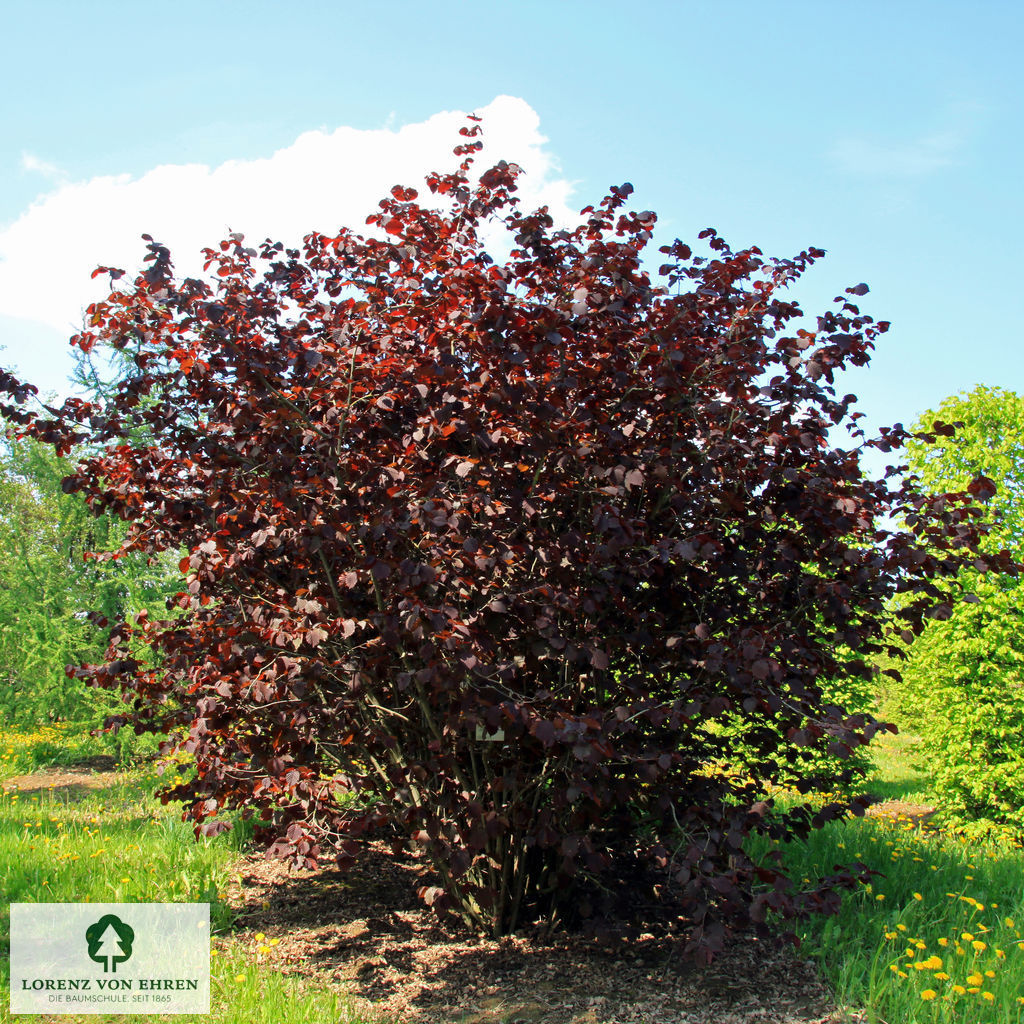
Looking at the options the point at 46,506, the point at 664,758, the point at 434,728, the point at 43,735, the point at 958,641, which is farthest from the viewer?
the point at 46,506

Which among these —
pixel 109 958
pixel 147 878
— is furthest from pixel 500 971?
pixel 147 878

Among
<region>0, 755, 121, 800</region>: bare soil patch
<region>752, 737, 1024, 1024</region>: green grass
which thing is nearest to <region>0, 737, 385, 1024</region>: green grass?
<region>0, 755, 121, 800</region>: bare soil patch

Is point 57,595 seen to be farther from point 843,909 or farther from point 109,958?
point 843,909

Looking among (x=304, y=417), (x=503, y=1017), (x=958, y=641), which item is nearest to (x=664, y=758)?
(x=503, y=1017)

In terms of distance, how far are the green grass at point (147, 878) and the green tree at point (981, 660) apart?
635 cm

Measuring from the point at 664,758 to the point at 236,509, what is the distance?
185cm

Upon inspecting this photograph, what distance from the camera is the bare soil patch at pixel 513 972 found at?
10.6 feet

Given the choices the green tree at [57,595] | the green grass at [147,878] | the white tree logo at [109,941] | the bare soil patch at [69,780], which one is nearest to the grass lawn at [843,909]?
the green grass at [147,878]

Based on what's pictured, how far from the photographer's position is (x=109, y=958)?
3.63m

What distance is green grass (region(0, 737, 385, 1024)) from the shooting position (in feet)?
10.4

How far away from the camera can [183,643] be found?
149 inches

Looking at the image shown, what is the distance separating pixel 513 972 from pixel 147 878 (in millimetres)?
2063

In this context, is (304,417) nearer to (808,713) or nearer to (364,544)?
(364,544)

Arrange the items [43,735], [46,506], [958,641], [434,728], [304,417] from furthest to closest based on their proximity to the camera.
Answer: [46,506], [43,735], [958,641], [434,728], [304,417]
